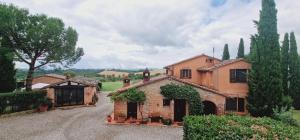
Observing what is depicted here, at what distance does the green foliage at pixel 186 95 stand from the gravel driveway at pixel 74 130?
3.39 meters

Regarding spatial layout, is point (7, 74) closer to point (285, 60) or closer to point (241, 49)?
point (241, 49)

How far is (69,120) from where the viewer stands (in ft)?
111

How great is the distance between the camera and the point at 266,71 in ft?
110

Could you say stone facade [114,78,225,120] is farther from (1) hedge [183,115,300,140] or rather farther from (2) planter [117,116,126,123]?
(1) hedge [183,115,300,140]

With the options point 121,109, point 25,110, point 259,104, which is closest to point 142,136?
point 121,109

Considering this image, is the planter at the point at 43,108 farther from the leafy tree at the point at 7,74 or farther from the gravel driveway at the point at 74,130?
the leafy tree at the point at 7,74

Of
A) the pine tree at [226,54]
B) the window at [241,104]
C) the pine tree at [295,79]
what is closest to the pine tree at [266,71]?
the window at [241,104]

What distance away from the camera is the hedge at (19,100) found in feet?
117

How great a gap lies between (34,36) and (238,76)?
27566 mm

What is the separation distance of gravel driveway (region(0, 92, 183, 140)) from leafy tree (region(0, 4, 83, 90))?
11.5 meters

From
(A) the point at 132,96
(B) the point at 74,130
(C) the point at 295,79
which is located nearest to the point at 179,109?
(A) the point at 132,96

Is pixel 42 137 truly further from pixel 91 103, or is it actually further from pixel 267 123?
pixel 91 103

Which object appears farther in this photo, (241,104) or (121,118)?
(241,104)

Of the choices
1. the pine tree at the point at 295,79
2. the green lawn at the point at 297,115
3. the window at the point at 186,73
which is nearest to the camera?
the green lawn at the point at 297,115
